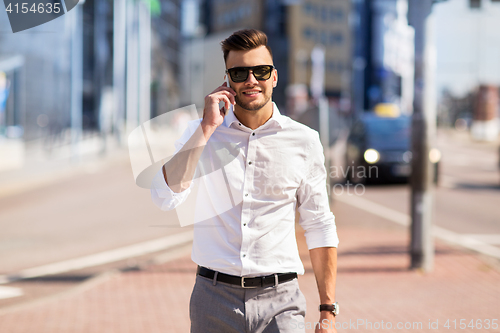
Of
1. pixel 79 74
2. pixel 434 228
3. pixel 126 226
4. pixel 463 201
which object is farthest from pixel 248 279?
pixel 79 74

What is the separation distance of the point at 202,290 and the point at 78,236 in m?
7.94

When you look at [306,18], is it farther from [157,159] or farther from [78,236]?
[157,159]

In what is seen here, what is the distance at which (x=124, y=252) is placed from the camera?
28.2ft

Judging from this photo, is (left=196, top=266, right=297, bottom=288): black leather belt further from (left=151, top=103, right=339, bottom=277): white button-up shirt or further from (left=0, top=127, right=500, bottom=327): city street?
(left=0, top=127, right=500, bottom=327): city street

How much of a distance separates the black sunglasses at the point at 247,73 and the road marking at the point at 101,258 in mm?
5547

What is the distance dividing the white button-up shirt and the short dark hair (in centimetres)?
27

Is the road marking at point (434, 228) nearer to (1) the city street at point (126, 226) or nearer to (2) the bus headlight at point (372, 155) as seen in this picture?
(1) the city street at point (126, 226)

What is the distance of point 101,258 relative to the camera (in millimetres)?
8188

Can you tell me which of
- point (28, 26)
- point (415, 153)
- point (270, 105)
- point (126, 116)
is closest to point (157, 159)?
point (270, 105)

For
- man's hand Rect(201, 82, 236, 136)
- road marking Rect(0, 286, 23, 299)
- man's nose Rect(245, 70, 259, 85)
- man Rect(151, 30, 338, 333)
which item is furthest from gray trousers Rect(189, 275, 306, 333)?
road marking Rect(0, 286, 23, 299)

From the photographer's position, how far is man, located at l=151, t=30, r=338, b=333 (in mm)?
2408

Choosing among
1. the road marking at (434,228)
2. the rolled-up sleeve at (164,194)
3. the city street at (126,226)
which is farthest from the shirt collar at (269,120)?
the road marking at (434,228)

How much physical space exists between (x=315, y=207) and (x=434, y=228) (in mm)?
8455

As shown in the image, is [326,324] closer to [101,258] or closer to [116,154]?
[101,258]
